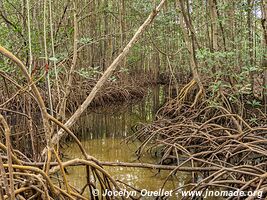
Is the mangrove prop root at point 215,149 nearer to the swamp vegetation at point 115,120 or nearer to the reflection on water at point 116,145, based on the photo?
the swamp vegetation at point 115,120

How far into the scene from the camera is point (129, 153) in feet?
16.8

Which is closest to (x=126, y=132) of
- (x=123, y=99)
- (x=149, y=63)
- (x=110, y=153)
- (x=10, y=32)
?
(x=110, y=153)

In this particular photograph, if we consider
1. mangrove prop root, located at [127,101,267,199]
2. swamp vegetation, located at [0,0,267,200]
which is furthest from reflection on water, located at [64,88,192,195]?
mangrove prop root, located at [127,101,267,199]

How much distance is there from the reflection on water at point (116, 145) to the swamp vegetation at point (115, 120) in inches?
0.8

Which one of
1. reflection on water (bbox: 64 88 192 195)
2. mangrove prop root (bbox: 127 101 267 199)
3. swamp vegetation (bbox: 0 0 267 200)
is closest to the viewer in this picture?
swamp vegetation (bbox: 0 0 267 200)

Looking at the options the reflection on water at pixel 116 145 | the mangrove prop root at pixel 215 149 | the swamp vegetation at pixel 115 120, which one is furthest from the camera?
the reflection on water at pixel 116 145

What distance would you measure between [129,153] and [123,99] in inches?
239

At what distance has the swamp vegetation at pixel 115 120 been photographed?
2.49 m

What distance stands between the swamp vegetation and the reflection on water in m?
0.02

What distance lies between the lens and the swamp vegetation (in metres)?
2.49

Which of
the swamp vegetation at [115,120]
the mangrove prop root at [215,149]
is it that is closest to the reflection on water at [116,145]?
the swamp vegetation at [115,120]

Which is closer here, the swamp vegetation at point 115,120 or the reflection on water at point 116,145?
the swamp vegetation at point 115,120

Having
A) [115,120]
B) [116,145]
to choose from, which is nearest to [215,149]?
[116,145]

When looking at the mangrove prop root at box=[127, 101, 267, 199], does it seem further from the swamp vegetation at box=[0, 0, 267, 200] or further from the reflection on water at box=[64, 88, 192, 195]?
the reflection on water at box=[64, 88, 192, 195]
